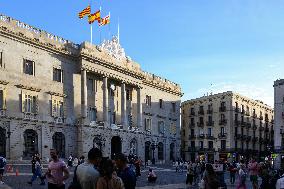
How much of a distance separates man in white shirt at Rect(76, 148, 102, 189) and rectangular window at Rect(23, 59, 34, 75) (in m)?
35.1

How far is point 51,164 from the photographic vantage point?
32.0ft

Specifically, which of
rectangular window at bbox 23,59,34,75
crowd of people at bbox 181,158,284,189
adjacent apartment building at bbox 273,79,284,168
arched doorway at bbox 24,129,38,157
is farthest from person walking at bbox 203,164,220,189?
adjacent apartment building at bbox 273,79,284,168

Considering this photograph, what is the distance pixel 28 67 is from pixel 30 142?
24.1 ft

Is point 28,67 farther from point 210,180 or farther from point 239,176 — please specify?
point 210,180

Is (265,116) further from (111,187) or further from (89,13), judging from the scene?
(111,187)

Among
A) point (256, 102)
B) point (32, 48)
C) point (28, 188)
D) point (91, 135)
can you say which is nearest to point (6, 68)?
point (32, 48)

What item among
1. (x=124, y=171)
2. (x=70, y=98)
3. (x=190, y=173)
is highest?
(x=70, y=98)

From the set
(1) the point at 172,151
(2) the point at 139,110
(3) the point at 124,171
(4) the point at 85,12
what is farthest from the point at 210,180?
(1) the point at 172,151

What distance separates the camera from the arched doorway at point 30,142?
131 ft

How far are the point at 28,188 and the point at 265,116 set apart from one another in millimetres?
75945

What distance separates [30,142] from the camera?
4038 centimetres

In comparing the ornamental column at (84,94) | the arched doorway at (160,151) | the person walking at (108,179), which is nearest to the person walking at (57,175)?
the person walking at (108,179)

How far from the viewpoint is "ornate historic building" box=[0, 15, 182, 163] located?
128ft

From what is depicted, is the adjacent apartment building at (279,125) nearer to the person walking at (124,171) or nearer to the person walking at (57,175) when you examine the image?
the person walking at (57,175)
